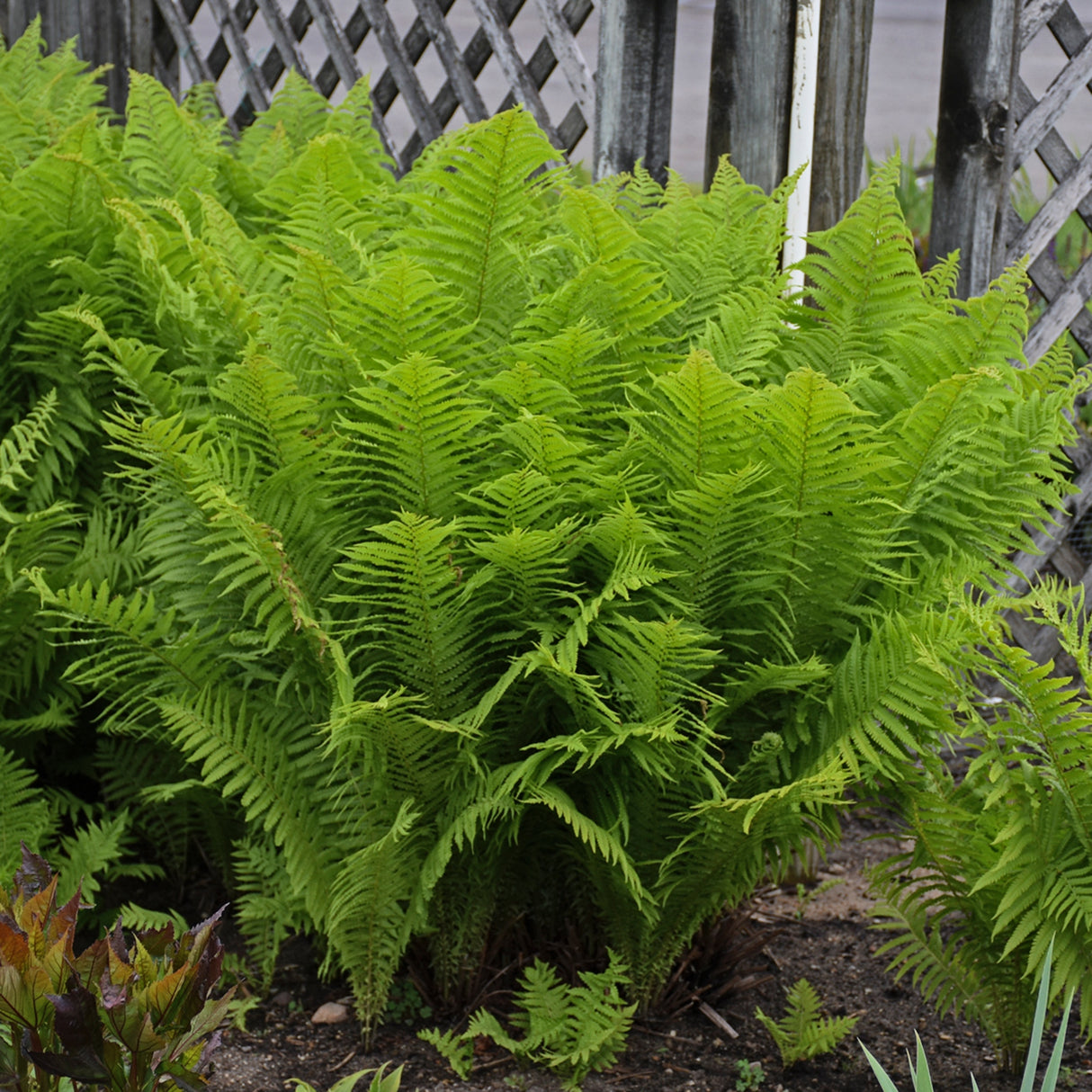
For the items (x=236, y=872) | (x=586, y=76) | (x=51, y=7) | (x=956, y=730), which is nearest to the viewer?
(x=956, y=730)

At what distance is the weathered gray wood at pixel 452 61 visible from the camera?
12.6 ft

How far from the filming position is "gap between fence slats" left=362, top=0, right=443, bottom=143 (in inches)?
158

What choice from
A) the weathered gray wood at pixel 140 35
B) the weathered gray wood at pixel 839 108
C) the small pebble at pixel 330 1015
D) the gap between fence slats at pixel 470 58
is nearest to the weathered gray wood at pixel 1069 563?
the weathered gray wood at pixel 839 108

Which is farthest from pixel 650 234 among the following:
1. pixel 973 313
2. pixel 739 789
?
pixel 739 789

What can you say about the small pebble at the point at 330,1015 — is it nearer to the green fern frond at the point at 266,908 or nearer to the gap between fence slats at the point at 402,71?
the green fern frond at the point at 266,908

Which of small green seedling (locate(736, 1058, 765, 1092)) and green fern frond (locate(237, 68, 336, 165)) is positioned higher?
green fern frond (locate(237, 68, 336, 165))

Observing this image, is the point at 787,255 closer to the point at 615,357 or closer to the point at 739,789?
the point at 615,357

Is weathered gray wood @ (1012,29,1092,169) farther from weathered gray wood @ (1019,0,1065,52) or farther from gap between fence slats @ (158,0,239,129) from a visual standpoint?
gap between fence slats @ (158,0,239,129)

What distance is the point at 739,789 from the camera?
2006 millimetres

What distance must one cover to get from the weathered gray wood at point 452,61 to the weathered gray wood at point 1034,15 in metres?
1.48

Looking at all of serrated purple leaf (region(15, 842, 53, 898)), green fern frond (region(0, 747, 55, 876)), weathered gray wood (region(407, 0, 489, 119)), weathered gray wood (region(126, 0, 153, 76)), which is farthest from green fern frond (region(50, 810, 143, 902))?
weathered gray wood (region(126, 0, 153, 76))

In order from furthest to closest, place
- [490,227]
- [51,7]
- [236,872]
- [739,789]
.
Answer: [51,7] → [236,872] → [490,227] → [739,789]

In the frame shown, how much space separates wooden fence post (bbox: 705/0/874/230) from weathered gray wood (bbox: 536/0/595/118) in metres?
0.69

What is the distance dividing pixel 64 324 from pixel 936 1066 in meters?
2.03
